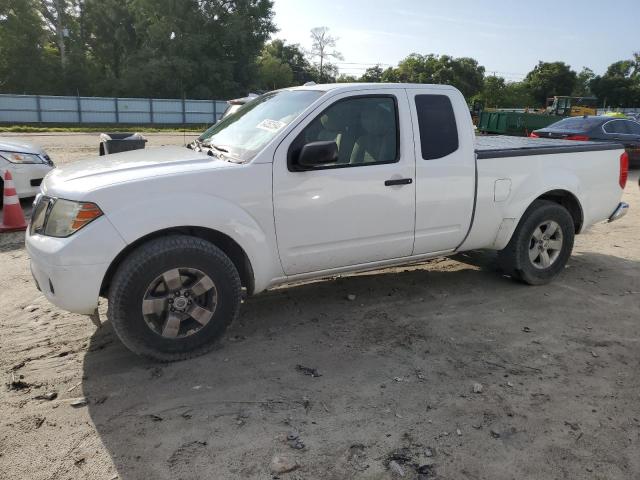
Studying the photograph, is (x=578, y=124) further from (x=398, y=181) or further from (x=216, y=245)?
(x=216, y=245)

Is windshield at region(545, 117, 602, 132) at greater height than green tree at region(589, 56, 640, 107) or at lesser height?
lesser

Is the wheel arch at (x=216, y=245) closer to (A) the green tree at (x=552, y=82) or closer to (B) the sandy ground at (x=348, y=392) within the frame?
(B) the sandy ground at (x=348, y=392)

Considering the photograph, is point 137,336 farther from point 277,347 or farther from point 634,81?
point 634,81

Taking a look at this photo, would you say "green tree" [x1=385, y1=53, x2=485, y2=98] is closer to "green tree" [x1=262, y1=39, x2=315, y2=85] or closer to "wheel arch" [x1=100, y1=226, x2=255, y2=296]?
"green tree" [x1=262, y1=39, x2=315, y2=85]

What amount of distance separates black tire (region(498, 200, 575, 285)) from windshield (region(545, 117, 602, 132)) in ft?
32.0

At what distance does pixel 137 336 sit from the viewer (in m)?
3.44

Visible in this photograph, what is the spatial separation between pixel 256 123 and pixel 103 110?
122 ft

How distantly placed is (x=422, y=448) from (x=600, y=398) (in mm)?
1329

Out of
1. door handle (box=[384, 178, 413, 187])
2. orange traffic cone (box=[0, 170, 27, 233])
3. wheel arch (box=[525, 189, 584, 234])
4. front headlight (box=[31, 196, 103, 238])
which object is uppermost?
door handle (box=[384, 178, 413, 187])

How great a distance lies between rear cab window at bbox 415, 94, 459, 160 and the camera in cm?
433

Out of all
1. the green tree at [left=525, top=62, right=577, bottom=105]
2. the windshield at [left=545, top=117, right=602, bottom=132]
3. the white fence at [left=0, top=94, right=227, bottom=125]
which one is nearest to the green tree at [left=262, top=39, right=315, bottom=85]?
the green tree at [left=525, top=62, right=577, bottom=105]

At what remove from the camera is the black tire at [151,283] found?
11.0ft

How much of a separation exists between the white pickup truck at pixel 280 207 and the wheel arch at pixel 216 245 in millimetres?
10

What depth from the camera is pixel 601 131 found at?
1359 cm
